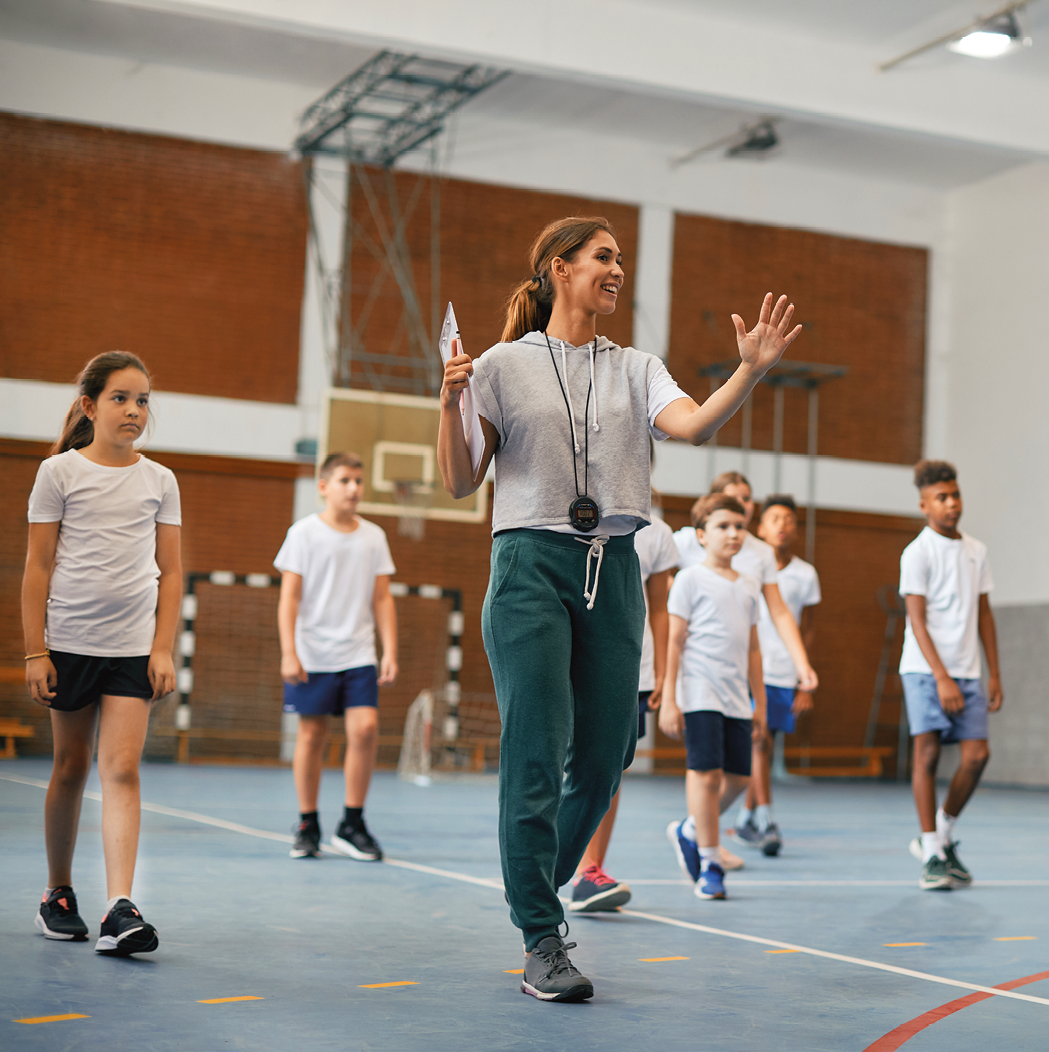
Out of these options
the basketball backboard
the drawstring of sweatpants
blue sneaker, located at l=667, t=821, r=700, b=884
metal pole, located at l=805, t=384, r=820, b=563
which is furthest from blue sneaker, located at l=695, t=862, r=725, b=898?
metal pole, located at l=805, t=384, r=820, b=563

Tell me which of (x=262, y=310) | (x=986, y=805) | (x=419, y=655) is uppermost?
(x=262, y=310)

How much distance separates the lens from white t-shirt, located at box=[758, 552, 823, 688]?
7.55 meters

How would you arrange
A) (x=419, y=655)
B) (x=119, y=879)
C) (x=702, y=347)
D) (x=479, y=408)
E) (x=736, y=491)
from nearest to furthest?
(x=479, y=408) → (x=119, y=879) → (x=736, y=491) → (x=419, y=655) → (x=702, y=347)

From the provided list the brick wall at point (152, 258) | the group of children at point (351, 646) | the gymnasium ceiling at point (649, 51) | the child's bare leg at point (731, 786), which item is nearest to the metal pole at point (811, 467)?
the gymnasium ceiling at point (649, 51)

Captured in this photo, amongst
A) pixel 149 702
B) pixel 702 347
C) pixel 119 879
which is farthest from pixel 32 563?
pixel 702 347

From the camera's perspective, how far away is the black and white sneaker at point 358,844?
226 inches

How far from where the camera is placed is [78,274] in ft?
42.0

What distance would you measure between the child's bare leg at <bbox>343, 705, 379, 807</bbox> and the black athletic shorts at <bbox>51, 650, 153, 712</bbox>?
2309 mm

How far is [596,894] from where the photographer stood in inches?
176

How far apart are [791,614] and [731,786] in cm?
189

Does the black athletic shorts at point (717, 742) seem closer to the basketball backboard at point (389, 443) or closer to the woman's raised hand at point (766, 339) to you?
the woman's raised hand at point (766, 339)

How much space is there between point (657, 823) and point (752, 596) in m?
3.30

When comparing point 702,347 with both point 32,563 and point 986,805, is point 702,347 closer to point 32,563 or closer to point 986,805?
point 986,805

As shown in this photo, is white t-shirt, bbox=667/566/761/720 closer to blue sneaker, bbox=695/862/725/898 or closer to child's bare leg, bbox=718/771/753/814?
child's bare leg, bbox=718/771/753/814
